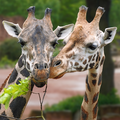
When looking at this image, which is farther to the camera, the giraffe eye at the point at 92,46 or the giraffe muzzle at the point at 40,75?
the giraffe eye at the point at 92,46

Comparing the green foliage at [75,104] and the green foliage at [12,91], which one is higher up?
the green foliage at [12,91]

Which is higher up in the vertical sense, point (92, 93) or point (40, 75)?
point (40, 75)

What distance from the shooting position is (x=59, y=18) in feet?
53.6

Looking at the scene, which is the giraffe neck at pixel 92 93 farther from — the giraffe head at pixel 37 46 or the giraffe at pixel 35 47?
the giraffe head at pixel 37 46

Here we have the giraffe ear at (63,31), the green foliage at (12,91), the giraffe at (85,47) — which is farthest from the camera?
the giraffe ear at (63,31)

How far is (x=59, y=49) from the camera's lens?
4.10m

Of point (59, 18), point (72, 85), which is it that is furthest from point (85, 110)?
point (59, 18)

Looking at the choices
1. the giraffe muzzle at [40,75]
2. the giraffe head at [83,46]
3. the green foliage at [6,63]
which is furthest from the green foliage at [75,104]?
the green foliage at [6,63]

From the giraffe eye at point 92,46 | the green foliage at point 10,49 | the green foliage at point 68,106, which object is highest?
the giraffe eye at point 92,46

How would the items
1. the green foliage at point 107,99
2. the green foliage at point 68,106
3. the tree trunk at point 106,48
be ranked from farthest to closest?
the tree trunk at point 106,48 → the green foliage at point 107,99 → the green foliage at point 68,106

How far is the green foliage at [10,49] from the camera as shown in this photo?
67.0ft

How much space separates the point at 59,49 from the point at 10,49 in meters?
17.4

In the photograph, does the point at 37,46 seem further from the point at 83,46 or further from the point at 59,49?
the point at 59,49

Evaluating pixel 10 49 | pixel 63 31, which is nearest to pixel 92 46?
pixel 63 31
